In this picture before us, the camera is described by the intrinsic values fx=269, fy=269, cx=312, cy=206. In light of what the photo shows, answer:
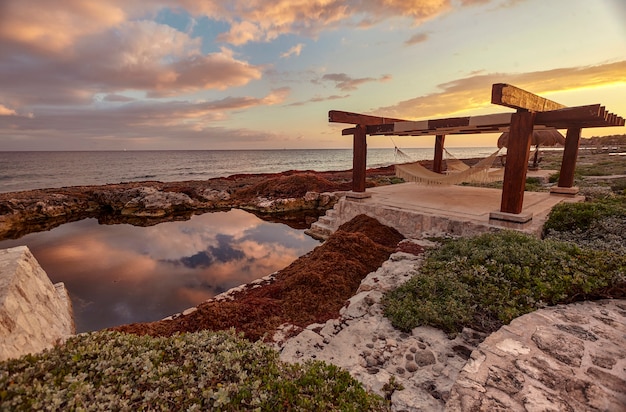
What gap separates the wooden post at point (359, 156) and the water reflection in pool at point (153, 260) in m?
2.41

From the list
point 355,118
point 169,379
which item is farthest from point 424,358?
point 355,118

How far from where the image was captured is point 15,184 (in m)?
28.1

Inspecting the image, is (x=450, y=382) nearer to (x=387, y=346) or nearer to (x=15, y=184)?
(x=387, y=346)

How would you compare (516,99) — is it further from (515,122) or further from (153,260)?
(153,260)

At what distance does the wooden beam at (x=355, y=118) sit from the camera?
6.69m

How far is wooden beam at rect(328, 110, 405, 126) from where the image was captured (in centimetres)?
669

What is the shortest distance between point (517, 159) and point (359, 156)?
12.3 ft

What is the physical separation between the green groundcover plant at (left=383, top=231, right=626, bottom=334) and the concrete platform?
5.08ft

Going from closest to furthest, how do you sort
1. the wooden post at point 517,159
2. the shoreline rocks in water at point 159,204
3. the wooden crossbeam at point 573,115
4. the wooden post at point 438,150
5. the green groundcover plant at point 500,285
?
the green groundcover plant at point 500,285
the wooden crossbeam at point 573,115
the wooden post at point 517,159
the wooden post at point 438,150
the shoreline rocks in water at point 159,204

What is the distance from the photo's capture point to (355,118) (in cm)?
717

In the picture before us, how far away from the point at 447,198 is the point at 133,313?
837cm

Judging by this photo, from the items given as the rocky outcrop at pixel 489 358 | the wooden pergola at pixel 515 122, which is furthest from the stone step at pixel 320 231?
the rocky outcrop at pixel 489 358

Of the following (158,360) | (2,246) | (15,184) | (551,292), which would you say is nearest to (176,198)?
(2,246)

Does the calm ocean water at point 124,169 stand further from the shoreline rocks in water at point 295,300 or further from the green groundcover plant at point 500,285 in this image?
the green groundcover plant at point 500,285
